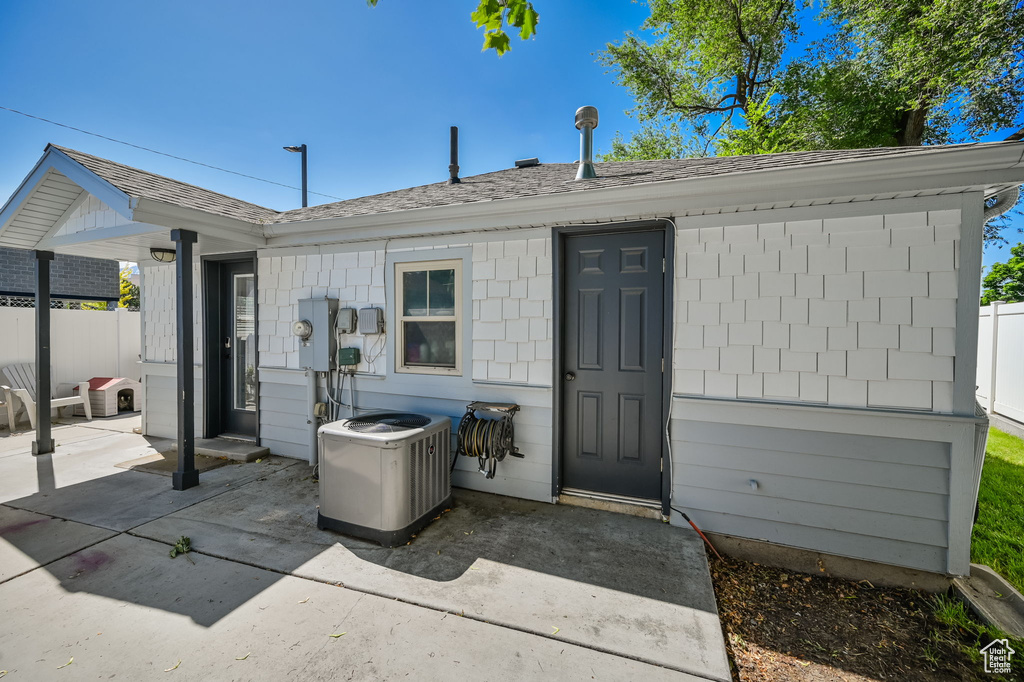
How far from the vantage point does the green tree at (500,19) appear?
1912mm

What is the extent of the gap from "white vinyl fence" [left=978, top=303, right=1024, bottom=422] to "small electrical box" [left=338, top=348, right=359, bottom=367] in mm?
8092

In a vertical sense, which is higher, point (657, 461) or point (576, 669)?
point (657, 461)

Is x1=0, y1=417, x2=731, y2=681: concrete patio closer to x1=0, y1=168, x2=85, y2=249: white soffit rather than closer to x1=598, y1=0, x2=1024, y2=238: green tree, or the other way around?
x1=0, y1=168, x2=85, y2=249: white soffit

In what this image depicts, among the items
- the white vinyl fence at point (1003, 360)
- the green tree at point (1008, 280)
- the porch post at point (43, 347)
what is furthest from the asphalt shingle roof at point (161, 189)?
the green tree at point (1008, 280)

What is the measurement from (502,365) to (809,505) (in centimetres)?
244

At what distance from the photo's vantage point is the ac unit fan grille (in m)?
3.02

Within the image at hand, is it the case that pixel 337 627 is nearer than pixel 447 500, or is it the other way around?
pixel 337 627

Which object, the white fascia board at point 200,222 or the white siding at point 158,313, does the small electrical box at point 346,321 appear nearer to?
the white fascia board at point 200,222

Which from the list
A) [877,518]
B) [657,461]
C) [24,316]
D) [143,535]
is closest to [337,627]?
[143,535]

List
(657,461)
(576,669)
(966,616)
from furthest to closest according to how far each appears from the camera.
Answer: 1. (657,461)
2. (966,616)
3. (576,669)

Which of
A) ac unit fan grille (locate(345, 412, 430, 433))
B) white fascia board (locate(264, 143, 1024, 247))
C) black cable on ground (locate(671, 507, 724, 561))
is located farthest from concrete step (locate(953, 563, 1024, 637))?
ac unit fan grille (locate(345, 412, 430, 433))

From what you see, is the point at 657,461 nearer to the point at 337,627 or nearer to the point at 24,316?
the point at 337,627

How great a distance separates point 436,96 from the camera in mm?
7820

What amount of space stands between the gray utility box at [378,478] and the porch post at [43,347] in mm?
4128
